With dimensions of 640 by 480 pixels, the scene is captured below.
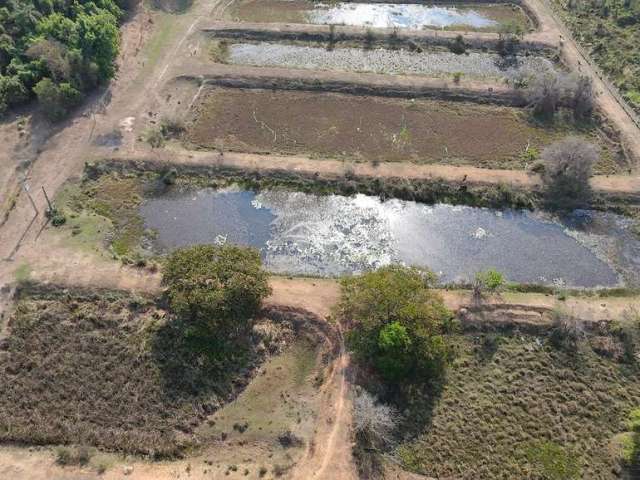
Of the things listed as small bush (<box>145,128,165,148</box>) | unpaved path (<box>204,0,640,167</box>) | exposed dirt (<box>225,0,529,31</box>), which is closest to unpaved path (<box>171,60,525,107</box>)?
unpaved path (<box>204,0,640,167</box>)

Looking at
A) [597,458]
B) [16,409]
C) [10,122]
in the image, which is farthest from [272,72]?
[597,458]

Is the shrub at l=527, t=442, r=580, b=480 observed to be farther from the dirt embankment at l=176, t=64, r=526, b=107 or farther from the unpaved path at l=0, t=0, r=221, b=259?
the unpaved path at l=0, t=0, r=221, b=259

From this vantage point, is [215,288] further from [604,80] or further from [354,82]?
[604,80]

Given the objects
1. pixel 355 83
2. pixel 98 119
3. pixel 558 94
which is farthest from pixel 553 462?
pixel 98 119

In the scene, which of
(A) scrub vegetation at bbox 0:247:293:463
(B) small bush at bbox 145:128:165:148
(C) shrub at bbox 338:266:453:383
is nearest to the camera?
(A) scrub vegetation at bbox 0:247:293:463

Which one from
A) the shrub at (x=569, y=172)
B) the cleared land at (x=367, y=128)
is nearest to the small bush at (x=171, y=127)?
the cleared land at (x=367, y=128)

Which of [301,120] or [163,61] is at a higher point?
[163,61]

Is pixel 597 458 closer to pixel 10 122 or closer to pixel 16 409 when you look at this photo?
pixel 16 409
